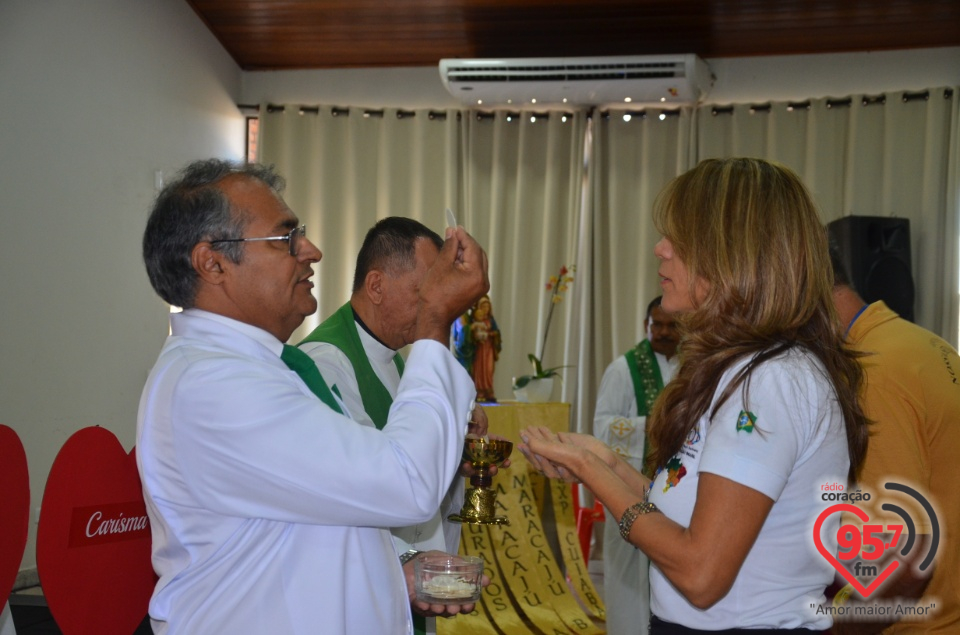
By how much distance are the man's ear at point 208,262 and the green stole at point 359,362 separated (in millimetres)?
753

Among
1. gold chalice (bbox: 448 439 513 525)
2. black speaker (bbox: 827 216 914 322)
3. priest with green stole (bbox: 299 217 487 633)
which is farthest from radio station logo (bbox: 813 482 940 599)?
black speaker (bbox: 827 216 914 322)

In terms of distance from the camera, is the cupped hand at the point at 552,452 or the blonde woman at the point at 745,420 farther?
the cupped hand at the point at 552,452

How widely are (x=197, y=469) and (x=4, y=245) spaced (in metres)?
4.36

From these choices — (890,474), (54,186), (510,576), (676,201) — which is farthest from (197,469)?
(54,186)

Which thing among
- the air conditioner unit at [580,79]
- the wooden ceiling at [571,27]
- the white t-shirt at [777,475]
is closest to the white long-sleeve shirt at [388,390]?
the white t-shirt at [777,475]

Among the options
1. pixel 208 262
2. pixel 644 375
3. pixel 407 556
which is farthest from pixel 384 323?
pixel 644 375

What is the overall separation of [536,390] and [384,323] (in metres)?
3.15

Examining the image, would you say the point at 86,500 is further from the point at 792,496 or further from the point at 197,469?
the point at 792,496

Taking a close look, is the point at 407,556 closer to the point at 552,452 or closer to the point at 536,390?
the point at 552,452

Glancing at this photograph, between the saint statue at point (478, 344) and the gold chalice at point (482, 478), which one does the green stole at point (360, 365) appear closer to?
the gold chalice at point (482, 478)

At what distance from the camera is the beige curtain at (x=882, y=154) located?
698cm

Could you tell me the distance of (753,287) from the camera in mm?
1646

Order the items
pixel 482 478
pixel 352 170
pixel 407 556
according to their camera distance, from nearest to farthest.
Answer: pixel 407 556
pixel 482 478
pixel 352 170

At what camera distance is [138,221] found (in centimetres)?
657
